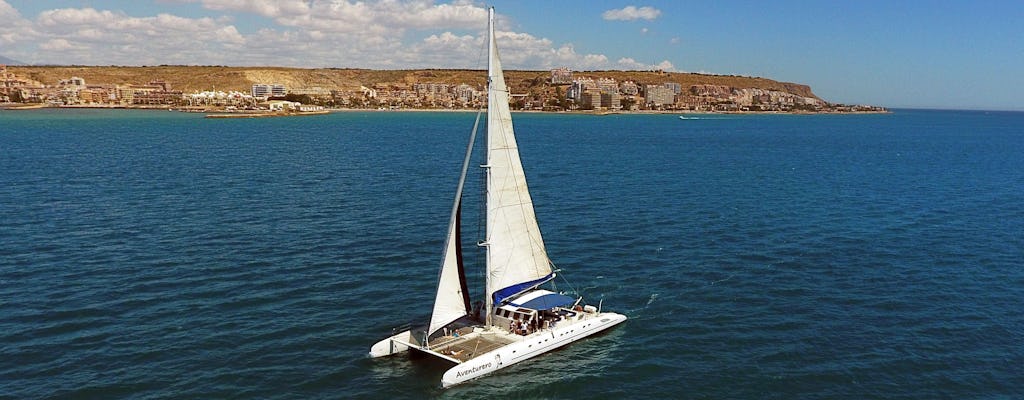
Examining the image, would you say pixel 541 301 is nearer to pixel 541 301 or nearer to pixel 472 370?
pixel 541 301

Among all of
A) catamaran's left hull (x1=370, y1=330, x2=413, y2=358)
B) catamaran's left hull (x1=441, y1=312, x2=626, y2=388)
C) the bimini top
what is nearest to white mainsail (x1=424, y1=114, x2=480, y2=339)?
catamaran's left hull (x1=370, y1=330, x2=413, y2=358)

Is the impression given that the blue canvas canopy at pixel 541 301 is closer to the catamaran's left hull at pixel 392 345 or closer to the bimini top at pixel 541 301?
the bimini top at pixel 541 301

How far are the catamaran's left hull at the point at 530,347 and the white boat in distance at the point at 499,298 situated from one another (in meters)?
0.05

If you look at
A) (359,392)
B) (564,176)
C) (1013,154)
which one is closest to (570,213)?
(564,176)

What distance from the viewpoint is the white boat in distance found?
3391cm

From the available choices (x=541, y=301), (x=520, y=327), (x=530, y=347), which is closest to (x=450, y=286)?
(x=520, y=327)

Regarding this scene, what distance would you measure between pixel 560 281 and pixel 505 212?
483 inches

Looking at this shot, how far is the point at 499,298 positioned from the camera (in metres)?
37.3

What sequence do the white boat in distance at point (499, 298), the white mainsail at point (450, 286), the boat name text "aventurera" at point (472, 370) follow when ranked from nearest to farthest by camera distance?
the boat name text "aventurera" at point (472, 370) → the white boat in distance at point (499, 298) → the white mainsail at point (450, 286)

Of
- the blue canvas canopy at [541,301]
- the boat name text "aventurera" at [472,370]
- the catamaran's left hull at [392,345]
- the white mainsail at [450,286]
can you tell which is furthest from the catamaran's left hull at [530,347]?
the catamaran's left hull at [392,345]

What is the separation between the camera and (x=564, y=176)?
328 ft

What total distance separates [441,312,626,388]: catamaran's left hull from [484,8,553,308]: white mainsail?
3287 mm

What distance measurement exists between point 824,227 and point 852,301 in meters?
22.5

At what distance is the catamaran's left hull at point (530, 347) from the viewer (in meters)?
32.1
